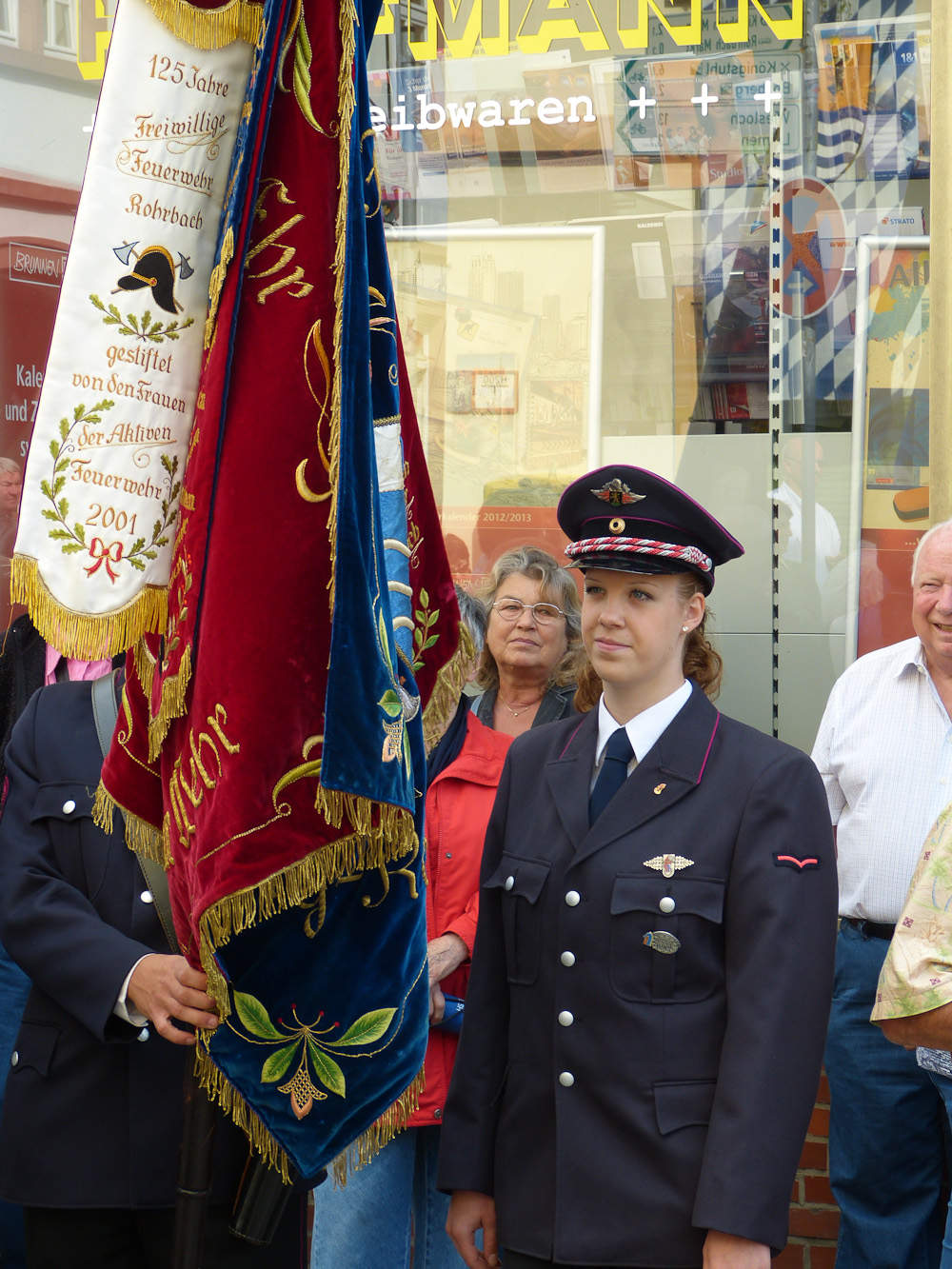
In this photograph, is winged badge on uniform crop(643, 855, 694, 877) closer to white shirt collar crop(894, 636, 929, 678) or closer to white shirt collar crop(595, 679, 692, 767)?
white shirt collar crop(595, 679, 692, 767)

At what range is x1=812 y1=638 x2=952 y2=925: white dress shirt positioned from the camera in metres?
3.32

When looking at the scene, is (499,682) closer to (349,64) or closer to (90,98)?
(349,64)

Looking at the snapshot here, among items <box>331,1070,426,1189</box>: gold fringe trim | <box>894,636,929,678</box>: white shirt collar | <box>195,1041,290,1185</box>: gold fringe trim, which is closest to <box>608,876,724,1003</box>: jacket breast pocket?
<box>331,1070,426,1189</box>: gold fringe trim

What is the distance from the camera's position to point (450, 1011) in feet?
9.35

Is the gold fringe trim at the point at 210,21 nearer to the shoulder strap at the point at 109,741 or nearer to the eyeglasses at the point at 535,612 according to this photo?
the shoulder strap at the point at 109,741

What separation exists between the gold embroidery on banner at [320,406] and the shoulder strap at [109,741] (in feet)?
2.46

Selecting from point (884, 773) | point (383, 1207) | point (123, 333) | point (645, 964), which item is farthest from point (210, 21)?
point (884, 773)

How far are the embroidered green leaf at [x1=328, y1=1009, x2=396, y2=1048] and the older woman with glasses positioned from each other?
5.29 ft

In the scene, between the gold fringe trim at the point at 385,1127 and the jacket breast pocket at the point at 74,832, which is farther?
the jacket breast pocket at the point at 74,832

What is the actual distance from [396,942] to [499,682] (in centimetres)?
181

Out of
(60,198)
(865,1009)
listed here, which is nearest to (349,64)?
(865,1009)

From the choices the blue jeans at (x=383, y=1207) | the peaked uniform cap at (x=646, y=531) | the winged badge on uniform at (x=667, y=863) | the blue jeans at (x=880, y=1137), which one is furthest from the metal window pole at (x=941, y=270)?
the blue jeans at (x=383, y=1207)

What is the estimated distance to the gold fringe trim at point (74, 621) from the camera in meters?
1.71

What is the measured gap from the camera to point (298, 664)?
65.5 inches
